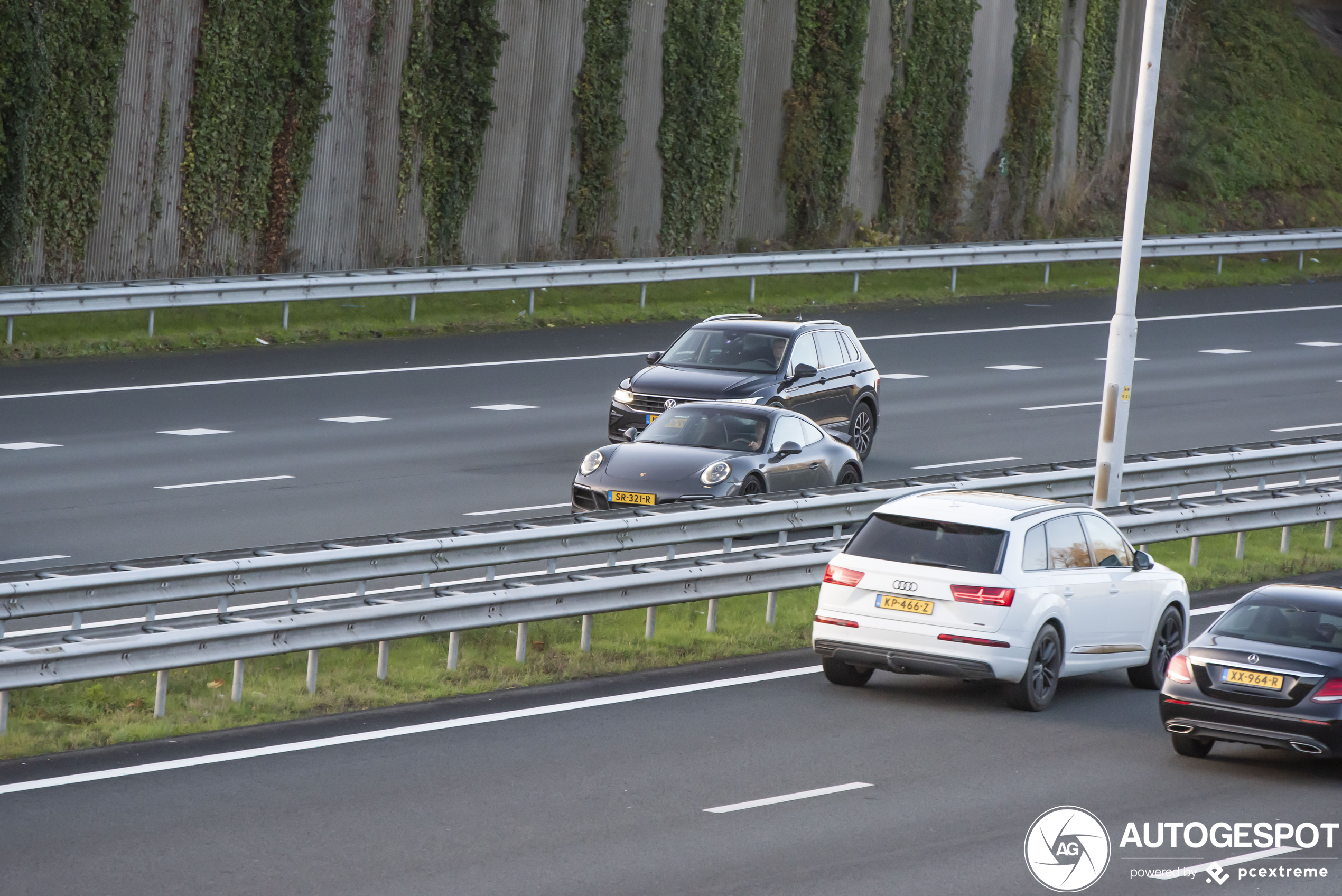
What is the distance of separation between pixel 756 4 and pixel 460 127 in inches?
316

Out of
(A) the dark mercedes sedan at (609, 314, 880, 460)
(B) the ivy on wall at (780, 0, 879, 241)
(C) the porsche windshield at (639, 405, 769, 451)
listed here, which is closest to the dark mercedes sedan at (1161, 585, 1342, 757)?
(C) the porsche windshield at (639, 405, 769, 451)

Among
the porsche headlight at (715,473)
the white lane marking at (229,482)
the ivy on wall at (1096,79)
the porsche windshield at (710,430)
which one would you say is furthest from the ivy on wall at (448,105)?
the ivy on wall at (1096,79)

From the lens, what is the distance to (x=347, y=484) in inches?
788

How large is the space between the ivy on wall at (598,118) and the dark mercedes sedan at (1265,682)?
24557 mm

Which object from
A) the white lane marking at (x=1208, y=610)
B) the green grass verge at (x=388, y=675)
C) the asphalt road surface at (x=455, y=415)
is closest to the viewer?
the green grass verge at (x=388, y=675)

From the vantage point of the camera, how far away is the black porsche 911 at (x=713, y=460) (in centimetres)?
1802

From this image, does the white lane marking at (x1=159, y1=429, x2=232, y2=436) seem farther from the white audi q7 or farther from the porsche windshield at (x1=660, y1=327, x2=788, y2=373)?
the white audi q7

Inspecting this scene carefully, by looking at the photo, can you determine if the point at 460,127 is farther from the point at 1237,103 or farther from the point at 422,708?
the point at 1237,103

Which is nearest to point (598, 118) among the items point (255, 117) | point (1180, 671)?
point (255, 117)

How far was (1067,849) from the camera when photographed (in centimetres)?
1038

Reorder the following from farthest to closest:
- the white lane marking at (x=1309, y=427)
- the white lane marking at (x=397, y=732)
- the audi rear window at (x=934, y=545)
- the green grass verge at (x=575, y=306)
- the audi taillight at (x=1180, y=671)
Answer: the green grass verge at (x=575, y=306) → the white lane marking at (x=1309, y=427) → the audi rear window at (x=934, y=545) → the audi taillight at (x=1180, y=671) → the white lane marking at (x=397, y=732)

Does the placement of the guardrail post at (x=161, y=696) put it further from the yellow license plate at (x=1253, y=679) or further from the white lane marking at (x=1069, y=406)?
the white lane marking at (x=1069, y=406)

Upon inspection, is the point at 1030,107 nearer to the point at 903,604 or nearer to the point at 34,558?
the point at 34,558

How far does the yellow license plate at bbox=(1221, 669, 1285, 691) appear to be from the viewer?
12.3 metres
